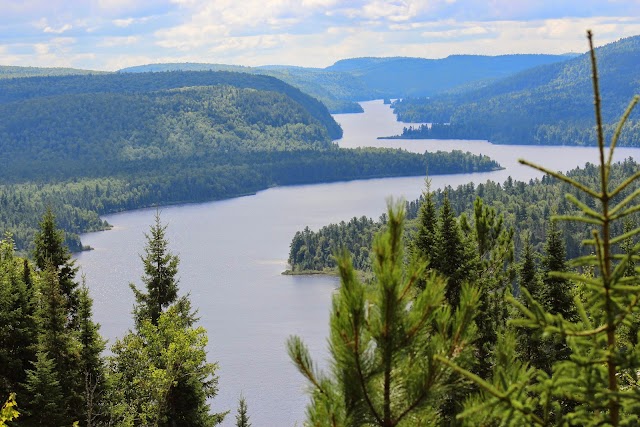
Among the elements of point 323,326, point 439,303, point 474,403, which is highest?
point 439,303

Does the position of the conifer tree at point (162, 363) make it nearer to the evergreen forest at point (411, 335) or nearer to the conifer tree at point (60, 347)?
the evergreen forest at point (411, 335)

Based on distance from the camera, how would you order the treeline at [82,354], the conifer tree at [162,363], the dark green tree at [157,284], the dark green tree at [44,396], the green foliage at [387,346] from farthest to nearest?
the dark green tree at [157,284] < the conifer tree at [162,363] < the treeline at [82,354] < the dark green tree at [44,396] < the green foliage at [387,346]

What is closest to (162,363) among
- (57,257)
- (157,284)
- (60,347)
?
(157,284)

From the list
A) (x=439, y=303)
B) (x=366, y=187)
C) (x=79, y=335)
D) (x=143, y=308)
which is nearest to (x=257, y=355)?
(x=143, y=308)

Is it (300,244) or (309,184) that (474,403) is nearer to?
(300,244)

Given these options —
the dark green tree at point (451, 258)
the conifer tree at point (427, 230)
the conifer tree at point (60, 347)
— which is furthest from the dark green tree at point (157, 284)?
the dark green tree at point (451, 258)

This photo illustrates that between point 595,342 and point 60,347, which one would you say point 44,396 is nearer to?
point 60,347

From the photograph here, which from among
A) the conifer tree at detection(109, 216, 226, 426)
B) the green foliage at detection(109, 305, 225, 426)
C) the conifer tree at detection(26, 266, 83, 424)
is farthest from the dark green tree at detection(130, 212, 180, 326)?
the conifer tree at detection(26, 266, 83, 424)
